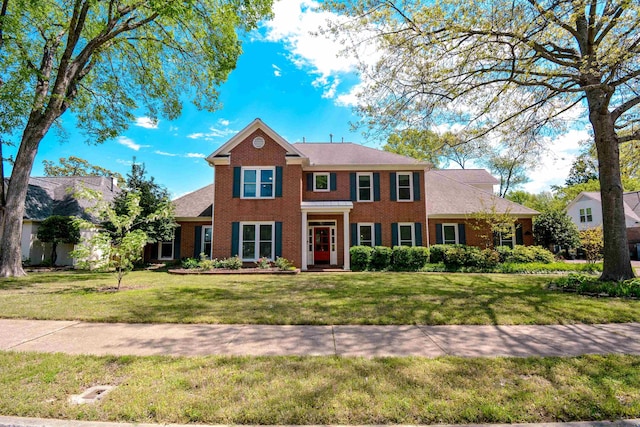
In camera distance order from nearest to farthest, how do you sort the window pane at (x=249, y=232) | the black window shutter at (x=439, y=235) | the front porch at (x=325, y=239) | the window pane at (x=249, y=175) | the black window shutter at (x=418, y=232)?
the window pane at (x=249, y=232) < the window pane at (x=249, y=175) < the front porch at (x=325, y=239) < the black window shutter at (x=418, y=232) < the black window shutter at (x=439, y=235)

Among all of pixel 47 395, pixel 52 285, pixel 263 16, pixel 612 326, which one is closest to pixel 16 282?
pixel 52 285

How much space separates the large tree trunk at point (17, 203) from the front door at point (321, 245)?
13051 millimetres

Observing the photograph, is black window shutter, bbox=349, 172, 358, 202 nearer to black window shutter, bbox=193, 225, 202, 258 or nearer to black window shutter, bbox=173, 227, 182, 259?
black window shutter, bbox=193, 225, 202, 258

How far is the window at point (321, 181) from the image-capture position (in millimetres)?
18048

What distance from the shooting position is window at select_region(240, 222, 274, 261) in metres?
16.3

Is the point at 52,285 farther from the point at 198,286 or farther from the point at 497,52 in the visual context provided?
the point at 497,52

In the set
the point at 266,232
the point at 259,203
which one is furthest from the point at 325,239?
the point at 259,203

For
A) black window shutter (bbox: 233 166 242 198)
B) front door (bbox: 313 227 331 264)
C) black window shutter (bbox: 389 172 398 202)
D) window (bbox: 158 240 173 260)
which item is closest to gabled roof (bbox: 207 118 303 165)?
black window shutter (bbox: 233 166 242 198)

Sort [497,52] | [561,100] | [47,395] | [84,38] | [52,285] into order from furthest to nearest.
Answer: [84,38], [561,100], [52,285], [497,52], [47,395]

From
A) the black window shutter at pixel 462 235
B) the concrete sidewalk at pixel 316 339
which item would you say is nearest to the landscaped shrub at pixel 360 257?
the black window shutter at pixel 462 235

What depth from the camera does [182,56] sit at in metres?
15.9

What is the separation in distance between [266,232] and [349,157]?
6888 millimetres

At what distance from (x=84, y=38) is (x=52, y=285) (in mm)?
12909

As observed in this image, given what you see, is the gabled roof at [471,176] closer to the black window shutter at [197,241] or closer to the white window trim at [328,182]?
the white window trim at [328,182]
